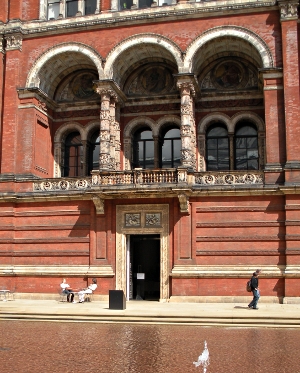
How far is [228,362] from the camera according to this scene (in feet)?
41.7

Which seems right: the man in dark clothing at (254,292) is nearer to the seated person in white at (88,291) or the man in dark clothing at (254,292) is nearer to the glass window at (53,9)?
the seated person in white at (88,291)

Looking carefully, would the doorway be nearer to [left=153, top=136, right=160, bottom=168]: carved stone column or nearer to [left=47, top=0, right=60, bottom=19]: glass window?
[left=153, top=136, right=160, bottom=168]: carved stone column

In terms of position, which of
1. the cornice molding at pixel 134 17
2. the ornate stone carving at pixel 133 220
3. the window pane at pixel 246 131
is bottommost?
the ornate stone carving at pixel 133 220

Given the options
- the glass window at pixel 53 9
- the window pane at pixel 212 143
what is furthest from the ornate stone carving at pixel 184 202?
the glass window at pixel 53 9

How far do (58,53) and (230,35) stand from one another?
917 cm

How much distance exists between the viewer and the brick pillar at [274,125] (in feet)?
84.0

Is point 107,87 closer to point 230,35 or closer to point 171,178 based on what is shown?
point 171,178

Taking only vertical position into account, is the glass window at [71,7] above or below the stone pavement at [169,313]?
above

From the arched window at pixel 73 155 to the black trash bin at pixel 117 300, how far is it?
10.6 meters

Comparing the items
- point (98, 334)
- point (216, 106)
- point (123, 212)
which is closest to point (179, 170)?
point (123, 212)

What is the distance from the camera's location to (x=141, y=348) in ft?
47.8

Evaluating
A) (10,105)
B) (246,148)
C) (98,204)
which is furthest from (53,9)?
(246,148)

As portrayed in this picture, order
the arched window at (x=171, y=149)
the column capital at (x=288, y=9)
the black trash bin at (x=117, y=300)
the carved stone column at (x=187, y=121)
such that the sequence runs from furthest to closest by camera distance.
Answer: the arched window at (x=171, y=149) → the carved stone column at (x=187, y=121) → the column capital at (x=288, y=9) → the black trash bin at (x=117, y=300)

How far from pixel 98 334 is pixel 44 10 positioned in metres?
20.0
